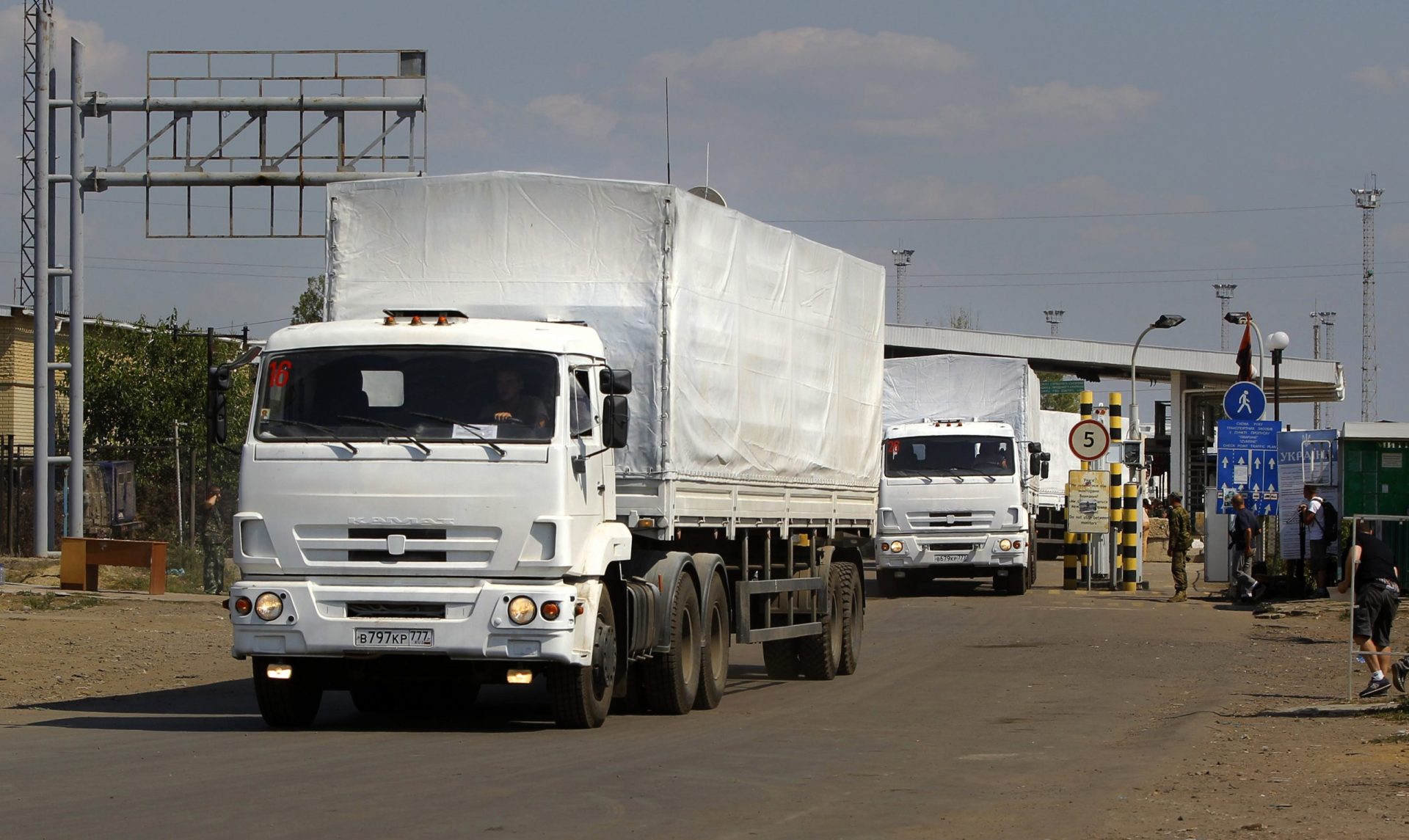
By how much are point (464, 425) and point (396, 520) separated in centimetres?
76

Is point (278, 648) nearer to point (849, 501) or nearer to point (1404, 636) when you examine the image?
point (849, 501)

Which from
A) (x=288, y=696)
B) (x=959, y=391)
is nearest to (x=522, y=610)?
(x=288, y=696)

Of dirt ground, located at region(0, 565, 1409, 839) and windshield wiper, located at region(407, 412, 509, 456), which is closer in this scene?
dirt ground, located at region(0, 565, 1409, 839)

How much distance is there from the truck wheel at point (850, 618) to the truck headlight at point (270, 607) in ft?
23.8

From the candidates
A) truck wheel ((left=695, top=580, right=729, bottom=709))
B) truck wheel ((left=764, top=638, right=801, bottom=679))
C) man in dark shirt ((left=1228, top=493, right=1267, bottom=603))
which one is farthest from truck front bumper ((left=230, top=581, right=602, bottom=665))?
man in dark shirt ((left=1228, top=493, right=1267, bottom=603))

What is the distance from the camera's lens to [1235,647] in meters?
21.2

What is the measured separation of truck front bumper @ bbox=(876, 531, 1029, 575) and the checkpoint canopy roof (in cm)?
3383

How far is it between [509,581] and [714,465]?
9.72 ft

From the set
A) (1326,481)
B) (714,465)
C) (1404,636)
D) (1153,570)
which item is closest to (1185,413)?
(1153,570)

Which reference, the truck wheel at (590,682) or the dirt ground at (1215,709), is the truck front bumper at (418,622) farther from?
the dirt ground at (1215,709)

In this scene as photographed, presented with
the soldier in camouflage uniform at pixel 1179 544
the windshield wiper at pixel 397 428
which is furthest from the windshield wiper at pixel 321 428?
the soldier in camouflage uniform at pixel 1179 544

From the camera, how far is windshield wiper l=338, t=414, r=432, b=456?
37.9 feet

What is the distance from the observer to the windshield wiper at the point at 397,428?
455 inches

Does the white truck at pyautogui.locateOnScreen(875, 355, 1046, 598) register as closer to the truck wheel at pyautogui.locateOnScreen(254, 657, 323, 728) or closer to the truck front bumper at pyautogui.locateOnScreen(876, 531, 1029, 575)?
the truck front bumper at pyautogui.locateOnScreen(876, 531, 1029, 575)
